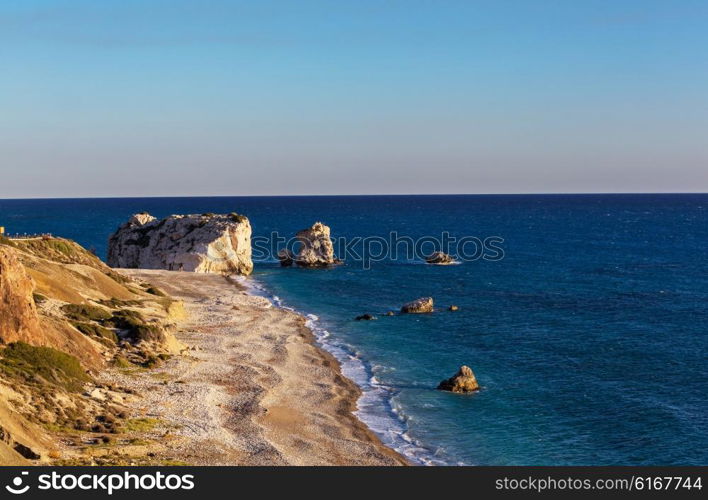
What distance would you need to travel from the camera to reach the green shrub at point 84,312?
56375 millimetres

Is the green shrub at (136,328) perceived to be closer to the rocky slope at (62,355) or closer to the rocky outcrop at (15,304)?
the rocky slope at (62,355)

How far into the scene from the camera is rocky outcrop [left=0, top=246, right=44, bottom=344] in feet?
140

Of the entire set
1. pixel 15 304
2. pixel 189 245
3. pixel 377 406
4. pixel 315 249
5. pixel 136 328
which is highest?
pixel 15 304

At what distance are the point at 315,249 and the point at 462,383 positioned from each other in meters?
77.5

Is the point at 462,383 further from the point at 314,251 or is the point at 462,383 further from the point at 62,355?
the point at 314,251

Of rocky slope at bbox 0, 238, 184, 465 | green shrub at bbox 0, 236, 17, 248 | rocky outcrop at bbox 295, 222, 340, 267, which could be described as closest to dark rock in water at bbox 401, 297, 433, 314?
rocky slope at bbox 0, 238, 184, 465

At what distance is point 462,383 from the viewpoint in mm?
50625

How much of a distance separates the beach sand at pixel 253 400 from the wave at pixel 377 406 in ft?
2.38

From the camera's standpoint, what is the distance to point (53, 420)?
37.0 m

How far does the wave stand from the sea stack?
5212 cm

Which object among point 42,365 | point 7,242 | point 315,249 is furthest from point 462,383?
point 315,249

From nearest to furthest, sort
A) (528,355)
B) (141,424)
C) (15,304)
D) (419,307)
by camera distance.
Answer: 1. (141,424)
2. (15,304)
3. (528,355)
4. (419,307)

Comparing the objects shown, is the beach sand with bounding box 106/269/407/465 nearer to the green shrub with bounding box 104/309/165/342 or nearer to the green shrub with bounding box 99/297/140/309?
the green shrub with bounding box 104/309/165/342

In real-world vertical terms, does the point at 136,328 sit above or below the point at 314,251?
below
